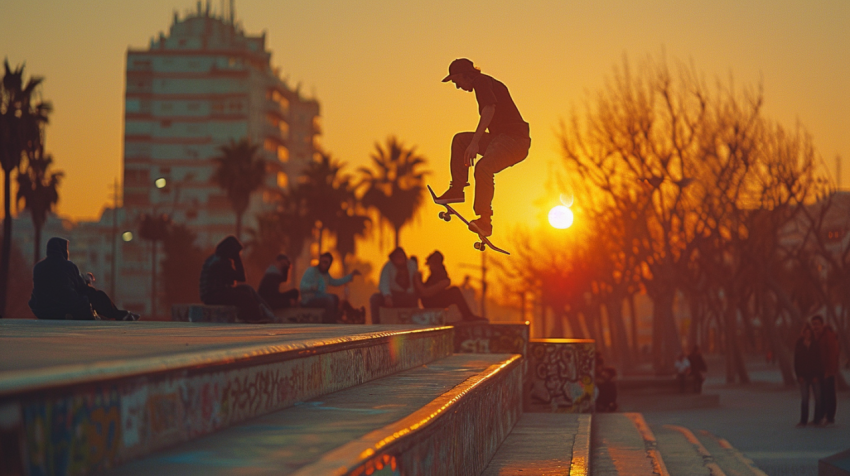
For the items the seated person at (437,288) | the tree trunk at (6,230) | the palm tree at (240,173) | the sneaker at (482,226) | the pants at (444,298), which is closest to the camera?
the sneaker at (482,226)

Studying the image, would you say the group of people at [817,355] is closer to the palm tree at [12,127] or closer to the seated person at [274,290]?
the seated person at [274,290]

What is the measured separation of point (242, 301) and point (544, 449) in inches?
209

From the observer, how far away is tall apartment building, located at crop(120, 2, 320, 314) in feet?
384

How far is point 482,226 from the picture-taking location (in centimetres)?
912

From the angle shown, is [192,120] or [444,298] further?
[192,120]

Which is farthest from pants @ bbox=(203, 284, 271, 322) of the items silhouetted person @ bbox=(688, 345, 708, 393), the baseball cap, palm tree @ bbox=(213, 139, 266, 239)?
palm tree @ bbox=(213, 139, 266, 239)

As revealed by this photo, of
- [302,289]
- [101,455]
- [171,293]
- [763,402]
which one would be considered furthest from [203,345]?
[171,293]

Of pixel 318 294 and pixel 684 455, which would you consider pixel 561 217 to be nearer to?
pixel 318 294

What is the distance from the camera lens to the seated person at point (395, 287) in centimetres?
1395

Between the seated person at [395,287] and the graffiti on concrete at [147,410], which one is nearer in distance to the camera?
the graffiti on concrete at [147,410]

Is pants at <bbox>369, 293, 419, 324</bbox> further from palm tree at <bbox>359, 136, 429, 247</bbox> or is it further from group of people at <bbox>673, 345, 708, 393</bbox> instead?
palm tree at <bbox>359, 136, 429, 247</bbox>

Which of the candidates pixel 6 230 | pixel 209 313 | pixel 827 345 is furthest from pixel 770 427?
pixel 6 230

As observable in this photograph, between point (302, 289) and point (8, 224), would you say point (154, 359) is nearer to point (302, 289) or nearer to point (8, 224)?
point (302, 289)

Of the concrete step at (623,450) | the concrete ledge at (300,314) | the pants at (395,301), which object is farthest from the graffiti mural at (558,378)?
the concrete ledge at (300,314)
